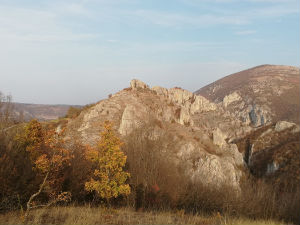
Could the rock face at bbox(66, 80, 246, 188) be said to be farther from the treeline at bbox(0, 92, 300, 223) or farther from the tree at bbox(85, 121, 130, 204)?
the tree at bbox(85, 121, 130, 204)

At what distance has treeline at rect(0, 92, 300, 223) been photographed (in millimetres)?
12445

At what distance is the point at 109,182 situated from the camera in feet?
44.6

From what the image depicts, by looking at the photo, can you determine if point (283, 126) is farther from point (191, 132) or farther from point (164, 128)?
point (164, 128)

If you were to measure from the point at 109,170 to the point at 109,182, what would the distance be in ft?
2.37

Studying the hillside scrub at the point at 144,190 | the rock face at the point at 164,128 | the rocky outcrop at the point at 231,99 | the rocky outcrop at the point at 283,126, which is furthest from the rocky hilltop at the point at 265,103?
the hillside scrub at the point at 144,190

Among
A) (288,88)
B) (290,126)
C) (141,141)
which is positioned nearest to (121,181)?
(141,141)

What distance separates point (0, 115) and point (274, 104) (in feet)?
593

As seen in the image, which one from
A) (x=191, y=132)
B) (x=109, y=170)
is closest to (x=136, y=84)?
(x=191, y=132)

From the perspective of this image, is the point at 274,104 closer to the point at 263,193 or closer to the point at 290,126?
the point at 290,126

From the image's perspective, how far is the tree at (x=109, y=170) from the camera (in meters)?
13.2

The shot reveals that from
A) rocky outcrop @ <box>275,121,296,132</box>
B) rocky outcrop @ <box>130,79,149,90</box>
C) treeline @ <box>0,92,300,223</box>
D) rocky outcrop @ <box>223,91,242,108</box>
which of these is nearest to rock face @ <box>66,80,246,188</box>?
rocky outcrop @ <box>130,79,149,90</box>

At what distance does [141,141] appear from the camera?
20188 mm

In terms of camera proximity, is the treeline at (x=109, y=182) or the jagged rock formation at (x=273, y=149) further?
the jagged rock formation at (x=273, y=149)

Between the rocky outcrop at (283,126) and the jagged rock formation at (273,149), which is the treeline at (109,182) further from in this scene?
the rocky outcrop at (283,126)
